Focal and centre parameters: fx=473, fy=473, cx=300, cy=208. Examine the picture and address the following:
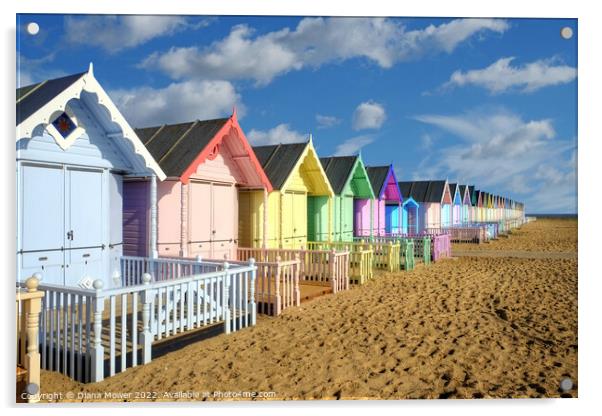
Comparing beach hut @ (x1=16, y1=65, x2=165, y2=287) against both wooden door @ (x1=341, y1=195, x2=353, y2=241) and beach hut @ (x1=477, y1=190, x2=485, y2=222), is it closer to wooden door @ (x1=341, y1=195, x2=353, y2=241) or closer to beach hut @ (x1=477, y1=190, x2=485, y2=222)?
wooden door @ (x1=341, y1=195, x2=353, y2=241)

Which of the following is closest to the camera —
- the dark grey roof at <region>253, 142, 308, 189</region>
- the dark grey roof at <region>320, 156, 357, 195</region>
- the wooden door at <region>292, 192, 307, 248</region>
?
the dark grey roof at <region>253, 142, 308, 189</region>

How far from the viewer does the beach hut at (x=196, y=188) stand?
10.3 meters

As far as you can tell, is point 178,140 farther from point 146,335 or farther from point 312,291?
point 146,335

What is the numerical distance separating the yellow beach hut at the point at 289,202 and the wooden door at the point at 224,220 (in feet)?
2.96

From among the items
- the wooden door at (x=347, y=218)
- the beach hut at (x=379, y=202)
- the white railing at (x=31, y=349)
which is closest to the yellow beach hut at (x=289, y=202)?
the wooden door at (x=347, y=218)

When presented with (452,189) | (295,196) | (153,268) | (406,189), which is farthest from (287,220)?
(452,189)

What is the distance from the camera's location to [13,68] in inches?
211

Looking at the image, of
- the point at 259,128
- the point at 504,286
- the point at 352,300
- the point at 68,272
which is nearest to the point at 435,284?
the point at 504,286

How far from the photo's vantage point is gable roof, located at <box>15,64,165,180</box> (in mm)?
6316

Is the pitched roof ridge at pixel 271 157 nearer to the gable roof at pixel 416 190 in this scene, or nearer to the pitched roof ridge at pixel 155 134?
the pitched roof ridge at pixel 155 134

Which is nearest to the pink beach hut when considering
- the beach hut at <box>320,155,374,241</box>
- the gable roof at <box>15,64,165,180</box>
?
the beach hut at <box>320,155,374,241</box>

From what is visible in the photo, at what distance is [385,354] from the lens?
632 centimetres

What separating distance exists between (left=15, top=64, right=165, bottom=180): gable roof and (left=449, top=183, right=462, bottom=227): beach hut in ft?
107

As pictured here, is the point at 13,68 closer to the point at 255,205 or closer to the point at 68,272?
the point at 68,272
